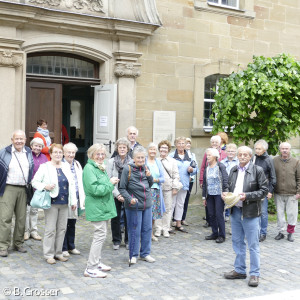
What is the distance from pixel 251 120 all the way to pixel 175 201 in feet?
9.76

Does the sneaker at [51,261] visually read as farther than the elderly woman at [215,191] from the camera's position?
No

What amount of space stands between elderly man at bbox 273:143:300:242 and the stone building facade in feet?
12.2

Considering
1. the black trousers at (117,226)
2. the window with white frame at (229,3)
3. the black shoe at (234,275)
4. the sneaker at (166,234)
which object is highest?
the window with white frame at (229,3)

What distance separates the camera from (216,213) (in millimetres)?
8422

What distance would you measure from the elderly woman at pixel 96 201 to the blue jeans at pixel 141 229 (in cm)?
52

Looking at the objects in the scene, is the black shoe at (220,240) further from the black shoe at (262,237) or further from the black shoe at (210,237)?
the black shoe at (262,237)

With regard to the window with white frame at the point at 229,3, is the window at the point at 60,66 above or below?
below

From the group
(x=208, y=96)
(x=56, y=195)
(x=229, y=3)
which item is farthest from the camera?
(x=229, y=3)

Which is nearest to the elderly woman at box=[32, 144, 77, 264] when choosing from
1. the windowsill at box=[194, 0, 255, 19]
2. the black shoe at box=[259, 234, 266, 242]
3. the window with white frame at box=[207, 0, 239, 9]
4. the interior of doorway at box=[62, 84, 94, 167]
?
the black shoe at box=[259, 234, 266, 242]

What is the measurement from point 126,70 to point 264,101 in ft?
10.2

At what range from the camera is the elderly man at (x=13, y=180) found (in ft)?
22.8

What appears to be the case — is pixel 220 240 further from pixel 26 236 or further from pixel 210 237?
pixel 26 236

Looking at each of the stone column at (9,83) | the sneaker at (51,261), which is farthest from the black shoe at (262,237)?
the stone column at (9,83)

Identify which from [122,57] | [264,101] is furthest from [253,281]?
[122,57]
